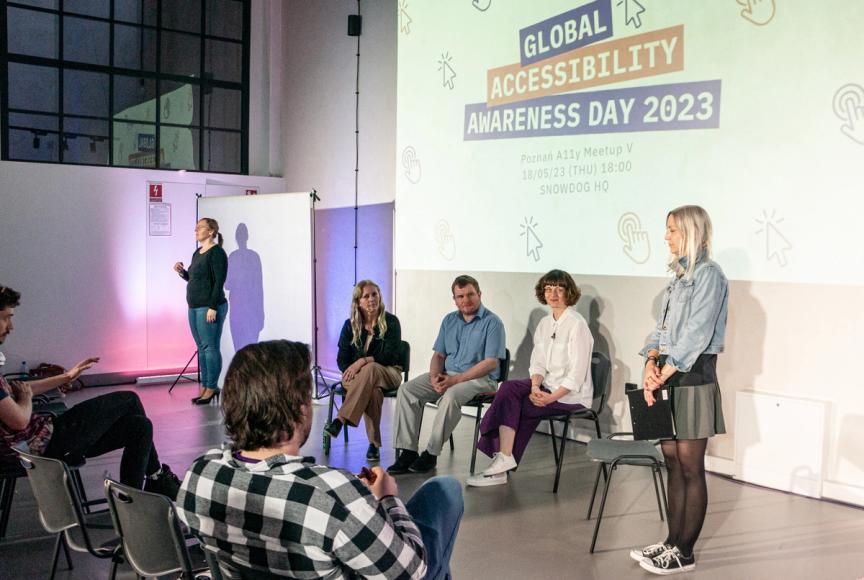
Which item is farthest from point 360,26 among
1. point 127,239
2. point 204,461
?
point 204,461

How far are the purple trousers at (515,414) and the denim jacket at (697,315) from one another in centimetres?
137

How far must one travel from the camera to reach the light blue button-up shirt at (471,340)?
16.0 feet

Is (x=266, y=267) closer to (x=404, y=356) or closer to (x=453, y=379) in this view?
(x=404, y=356)

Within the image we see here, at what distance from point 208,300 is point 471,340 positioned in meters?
2.99

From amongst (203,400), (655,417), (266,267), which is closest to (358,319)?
(266,267)

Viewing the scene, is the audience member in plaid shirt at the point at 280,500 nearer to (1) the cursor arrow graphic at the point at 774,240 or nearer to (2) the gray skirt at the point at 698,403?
(2) the gray skirt at the point at 698,403

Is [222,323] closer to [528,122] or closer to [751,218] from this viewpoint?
[528,122]

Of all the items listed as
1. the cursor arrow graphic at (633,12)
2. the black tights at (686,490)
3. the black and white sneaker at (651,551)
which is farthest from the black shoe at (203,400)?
the black tights at (686,490)

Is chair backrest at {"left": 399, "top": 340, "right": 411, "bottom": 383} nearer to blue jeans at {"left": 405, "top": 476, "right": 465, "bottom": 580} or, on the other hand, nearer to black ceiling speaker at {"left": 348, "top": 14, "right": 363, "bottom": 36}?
blue jeans at {"left": 405, "top": 476, "right": 465, "bottom": 580}

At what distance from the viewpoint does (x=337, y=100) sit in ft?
26.7

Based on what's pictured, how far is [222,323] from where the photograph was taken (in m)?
7.20

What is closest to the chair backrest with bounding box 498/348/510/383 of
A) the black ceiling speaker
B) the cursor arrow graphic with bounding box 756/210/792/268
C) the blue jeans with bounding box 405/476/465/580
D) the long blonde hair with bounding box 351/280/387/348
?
the long blonde hair with bounding box 351/280/387/348

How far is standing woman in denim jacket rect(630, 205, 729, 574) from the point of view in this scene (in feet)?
10.1

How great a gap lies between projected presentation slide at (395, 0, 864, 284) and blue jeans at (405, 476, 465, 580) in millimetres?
2776
